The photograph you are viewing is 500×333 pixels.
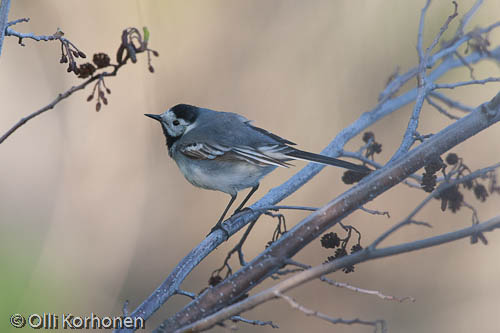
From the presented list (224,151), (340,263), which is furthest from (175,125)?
(340,263)

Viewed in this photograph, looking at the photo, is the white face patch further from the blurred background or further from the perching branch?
the blurred background

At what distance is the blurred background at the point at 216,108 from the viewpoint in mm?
5816

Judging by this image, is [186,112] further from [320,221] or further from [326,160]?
[320,221]

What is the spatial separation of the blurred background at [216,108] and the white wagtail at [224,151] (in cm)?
220

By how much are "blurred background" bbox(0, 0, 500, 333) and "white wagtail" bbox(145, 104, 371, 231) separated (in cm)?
220

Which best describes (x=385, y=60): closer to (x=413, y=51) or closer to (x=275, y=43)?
(x=413, y=51)

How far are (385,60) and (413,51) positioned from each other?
31 centimetres

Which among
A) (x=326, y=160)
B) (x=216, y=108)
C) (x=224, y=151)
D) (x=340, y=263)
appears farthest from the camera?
(x=216, y=108)

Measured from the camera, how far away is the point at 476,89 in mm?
5941

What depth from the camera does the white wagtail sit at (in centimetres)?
337

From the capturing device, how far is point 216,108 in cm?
603

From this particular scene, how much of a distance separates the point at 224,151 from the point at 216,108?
2.60 meters

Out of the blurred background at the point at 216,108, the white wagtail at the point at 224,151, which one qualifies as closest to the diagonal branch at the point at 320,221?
the white wagtail at the point at 224,151

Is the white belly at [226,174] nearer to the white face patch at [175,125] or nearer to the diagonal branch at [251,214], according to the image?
the white face patch at [175,125]
